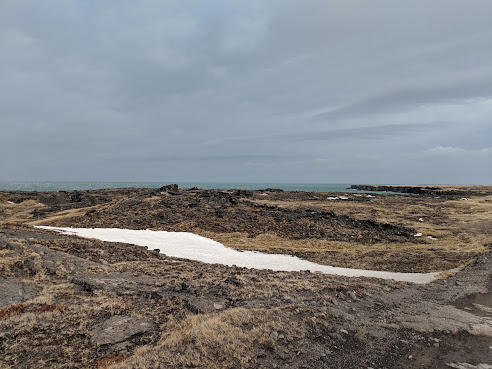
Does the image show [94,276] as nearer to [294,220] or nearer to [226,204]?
[294,220]

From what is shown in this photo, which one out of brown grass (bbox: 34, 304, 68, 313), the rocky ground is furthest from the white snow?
brown grass (bbox: 34, 304, 68, 313)

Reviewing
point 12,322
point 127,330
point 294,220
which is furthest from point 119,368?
point 294,220

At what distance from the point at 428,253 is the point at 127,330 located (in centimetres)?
2660

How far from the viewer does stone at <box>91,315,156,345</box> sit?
8059 mm

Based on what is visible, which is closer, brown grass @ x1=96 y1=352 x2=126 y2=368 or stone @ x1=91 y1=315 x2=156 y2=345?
brown grass @ x1=96 y1=352 x2=126 y2=368

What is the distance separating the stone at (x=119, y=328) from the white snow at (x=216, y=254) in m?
13.5

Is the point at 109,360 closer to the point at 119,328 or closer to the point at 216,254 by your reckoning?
the point at 119,328

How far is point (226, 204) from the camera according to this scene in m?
49.2

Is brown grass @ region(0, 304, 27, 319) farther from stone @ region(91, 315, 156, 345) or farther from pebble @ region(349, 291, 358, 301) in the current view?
pebble @ region(349, 291, 358, 301)

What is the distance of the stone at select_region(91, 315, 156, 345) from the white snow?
1351 cm

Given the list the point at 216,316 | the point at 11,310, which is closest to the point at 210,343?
the point at 216,316

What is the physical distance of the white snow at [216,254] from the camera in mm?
20172

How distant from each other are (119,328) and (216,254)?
1737 cm

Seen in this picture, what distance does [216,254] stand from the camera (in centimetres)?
2589
